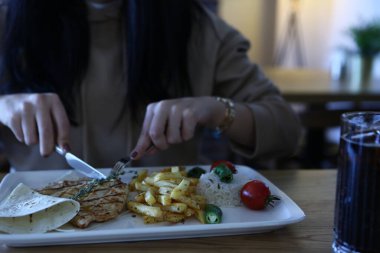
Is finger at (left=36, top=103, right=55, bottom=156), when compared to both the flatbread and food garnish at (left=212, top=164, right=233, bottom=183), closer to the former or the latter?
the flatbread

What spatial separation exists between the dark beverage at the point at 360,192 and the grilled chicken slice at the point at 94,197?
346 mm

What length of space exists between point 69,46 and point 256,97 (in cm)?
55

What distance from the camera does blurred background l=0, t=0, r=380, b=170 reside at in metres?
2.19

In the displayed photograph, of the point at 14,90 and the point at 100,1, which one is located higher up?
the point at 100,1

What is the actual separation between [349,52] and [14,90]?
1856 mm

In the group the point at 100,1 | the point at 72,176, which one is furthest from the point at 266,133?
the point at 100,1

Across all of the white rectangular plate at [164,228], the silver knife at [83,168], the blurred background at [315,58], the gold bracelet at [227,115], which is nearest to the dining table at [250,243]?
the white rectangular plate at [164,228]

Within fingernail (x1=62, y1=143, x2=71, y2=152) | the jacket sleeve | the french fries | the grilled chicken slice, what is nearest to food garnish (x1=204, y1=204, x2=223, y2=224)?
the french fries

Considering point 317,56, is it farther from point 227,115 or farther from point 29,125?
point 29,125

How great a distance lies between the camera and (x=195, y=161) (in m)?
1.33

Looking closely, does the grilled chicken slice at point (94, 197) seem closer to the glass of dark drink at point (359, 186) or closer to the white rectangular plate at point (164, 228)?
the white rectangular plate at point (164, 228)

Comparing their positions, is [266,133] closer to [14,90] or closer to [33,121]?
[33,121]

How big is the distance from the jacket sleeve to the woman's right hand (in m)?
0.48

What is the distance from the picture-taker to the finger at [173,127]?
910mm
